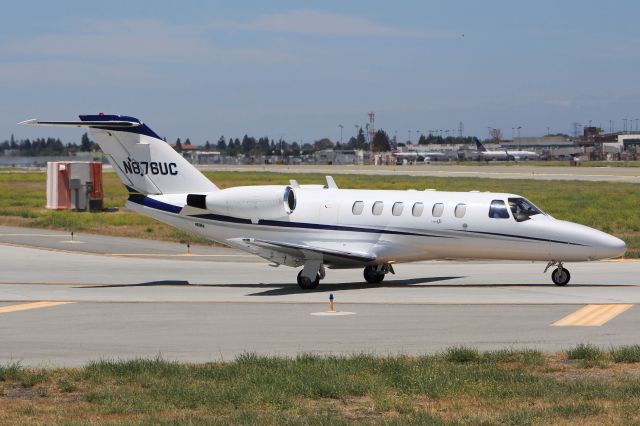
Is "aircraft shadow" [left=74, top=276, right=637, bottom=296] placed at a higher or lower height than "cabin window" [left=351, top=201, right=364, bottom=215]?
lower

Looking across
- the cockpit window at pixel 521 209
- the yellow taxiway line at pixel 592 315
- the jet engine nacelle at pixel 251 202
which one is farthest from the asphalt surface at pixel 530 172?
the yellow taxiway line at pixel 592 315

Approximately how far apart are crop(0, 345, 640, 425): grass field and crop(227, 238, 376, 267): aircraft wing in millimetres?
10814

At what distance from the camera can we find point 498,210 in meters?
27.6

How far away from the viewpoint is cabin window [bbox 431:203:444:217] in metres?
28.0

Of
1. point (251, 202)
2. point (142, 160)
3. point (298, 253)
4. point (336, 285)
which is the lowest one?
point (336, 285)

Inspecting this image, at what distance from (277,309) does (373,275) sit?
5.97 metres

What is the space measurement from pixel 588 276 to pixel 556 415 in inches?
704

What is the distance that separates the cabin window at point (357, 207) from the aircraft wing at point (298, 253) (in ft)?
3.90

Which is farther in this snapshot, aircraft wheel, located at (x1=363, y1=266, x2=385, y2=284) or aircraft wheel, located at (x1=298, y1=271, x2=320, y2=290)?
Result: aircraft wheel, located at (x1=363, y1=266, x2=385, y2=284)

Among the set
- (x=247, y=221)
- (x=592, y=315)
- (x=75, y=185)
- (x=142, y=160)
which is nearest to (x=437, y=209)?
(x=247, y=221)

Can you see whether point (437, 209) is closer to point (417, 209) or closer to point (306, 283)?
point (417, 209)

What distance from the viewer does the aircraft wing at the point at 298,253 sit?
91.0ft

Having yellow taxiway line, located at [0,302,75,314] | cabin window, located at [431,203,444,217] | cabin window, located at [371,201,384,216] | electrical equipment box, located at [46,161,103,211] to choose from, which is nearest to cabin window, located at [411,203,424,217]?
cabin window, located at [431,203,444,217]

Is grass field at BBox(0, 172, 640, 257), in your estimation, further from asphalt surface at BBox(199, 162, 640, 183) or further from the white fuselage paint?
the white fuselage paint
